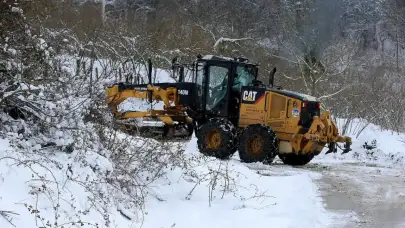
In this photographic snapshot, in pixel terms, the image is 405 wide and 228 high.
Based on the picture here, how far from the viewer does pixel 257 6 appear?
30672 mm

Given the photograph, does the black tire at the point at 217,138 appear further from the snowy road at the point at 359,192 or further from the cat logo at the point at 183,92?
the snowy road at the point at 359,192

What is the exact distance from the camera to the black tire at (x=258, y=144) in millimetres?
13414

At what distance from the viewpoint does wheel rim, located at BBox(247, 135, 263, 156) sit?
44.4ft

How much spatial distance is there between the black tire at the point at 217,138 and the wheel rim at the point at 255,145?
1.51 feet

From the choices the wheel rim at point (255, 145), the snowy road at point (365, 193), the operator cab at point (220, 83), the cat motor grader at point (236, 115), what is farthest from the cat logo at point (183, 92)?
the snowy road at point (365, 193)

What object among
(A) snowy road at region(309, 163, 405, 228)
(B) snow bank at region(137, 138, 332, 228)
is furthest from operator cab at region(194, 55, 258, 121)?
(B) snow bank at region(137, 138, 332, 228)

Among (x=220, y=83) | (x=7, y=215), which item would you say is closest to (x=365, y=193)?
(x=220, y=83)

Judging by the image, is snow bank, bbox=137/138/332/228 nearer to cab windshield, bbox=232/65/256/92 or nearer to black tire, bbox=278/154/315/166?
black tire, bbox=278/154/315/166

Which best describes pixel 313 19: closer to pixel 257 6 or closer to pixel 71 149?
pixel 257 6

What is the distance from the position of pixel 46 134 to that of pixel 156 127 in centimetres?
700

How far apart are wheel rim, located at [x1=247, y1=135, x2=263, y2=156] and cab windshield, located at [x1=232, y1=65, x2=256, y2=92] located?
4.84 ft

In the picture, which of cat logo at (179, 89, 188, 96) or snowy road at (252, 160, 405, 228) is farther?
cat logo at (179, 89, 188, 96)

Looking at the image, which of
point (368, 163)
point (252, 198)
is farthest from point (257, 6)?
point (252, 198)

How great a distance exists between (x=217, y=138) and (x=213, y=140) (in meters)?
0.16
